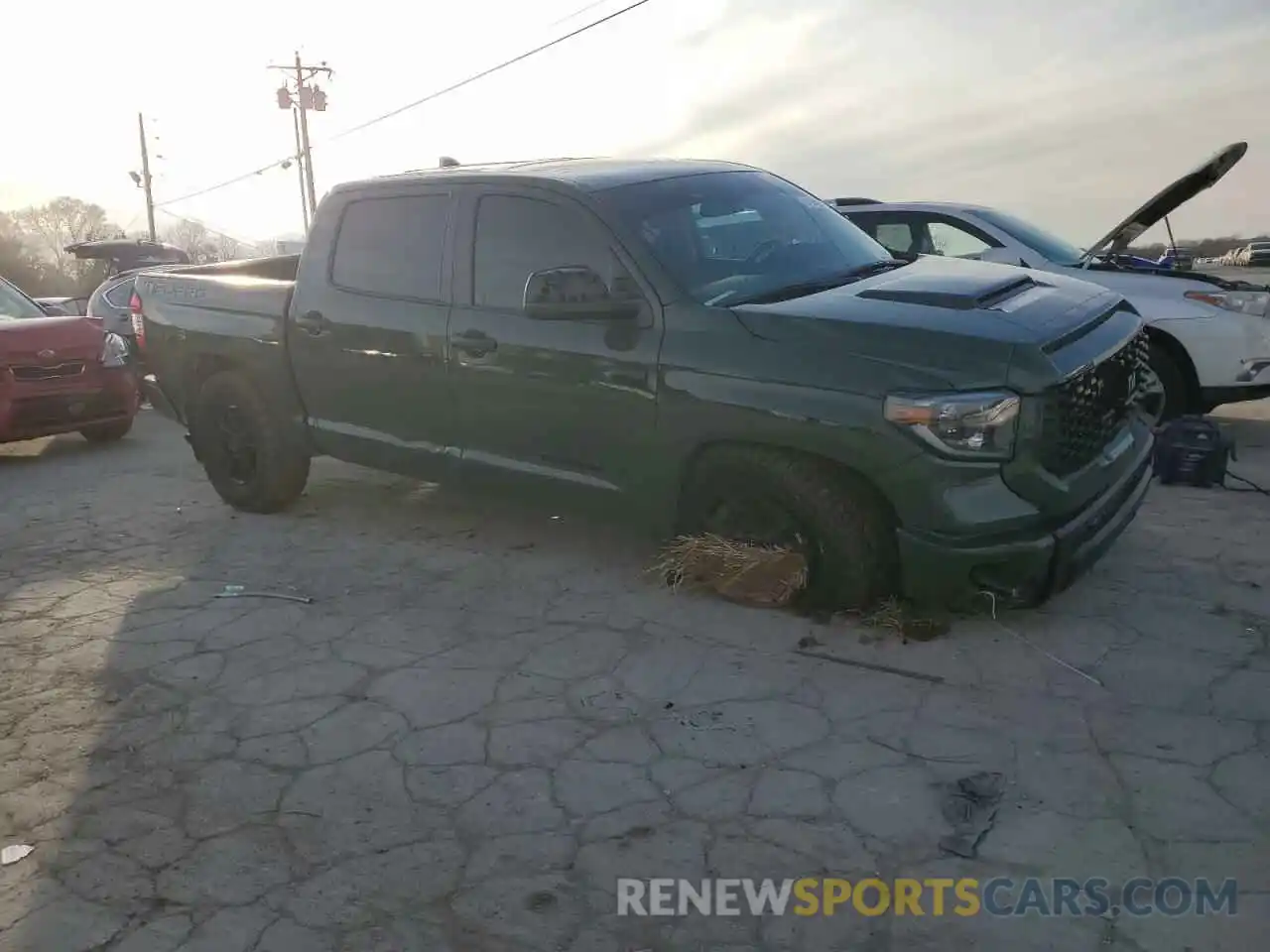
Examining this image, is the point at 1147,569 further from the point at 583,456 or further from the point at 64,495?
the point at 64,495

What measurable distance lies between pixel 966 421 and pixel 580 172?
2.25 metres

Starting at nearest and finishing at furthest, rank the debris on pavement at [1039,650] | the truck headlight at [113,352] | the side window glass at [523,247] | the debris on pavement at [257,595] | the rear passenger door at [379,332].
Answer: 1. the debris on pavement at [1039,650]
2. the side window glass at [523,247]
3. the debris on pavement at [257,595]
4. the rear passenger door at [379,332]
5. the truck headlight at [113,352]

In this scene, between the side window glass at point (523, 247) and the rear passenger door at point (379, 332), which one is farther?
the rear passenger door at point (379, 332)

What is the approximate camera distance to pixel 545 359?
458 cm

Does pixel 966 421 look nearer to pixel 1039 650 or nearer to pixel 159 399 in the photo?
pixel 1039 650

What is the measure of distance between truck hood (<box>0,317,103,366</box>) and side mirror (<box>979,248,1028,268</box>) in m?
7.11

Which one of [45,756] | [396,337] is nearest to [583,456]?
[396,337]

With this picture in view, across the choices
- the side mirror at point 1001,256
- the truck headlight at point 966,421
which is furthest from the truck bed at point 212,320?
the side mirror at point 1001,256

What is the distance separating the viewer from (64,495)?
7211 millimetres

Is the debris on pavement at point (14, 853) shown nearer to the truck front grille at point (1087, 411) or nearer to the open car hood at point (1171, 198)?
the truck front grille at point (1087, 411)

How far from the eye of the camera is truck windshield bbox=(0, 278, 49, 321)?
885cm

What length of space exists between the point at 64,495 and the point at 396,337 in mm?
3590

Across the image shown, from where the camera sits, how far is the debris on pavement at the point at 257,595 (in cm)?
490

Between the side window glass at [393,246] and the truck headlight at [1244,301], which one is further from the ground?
the side window glass at [393,246]
